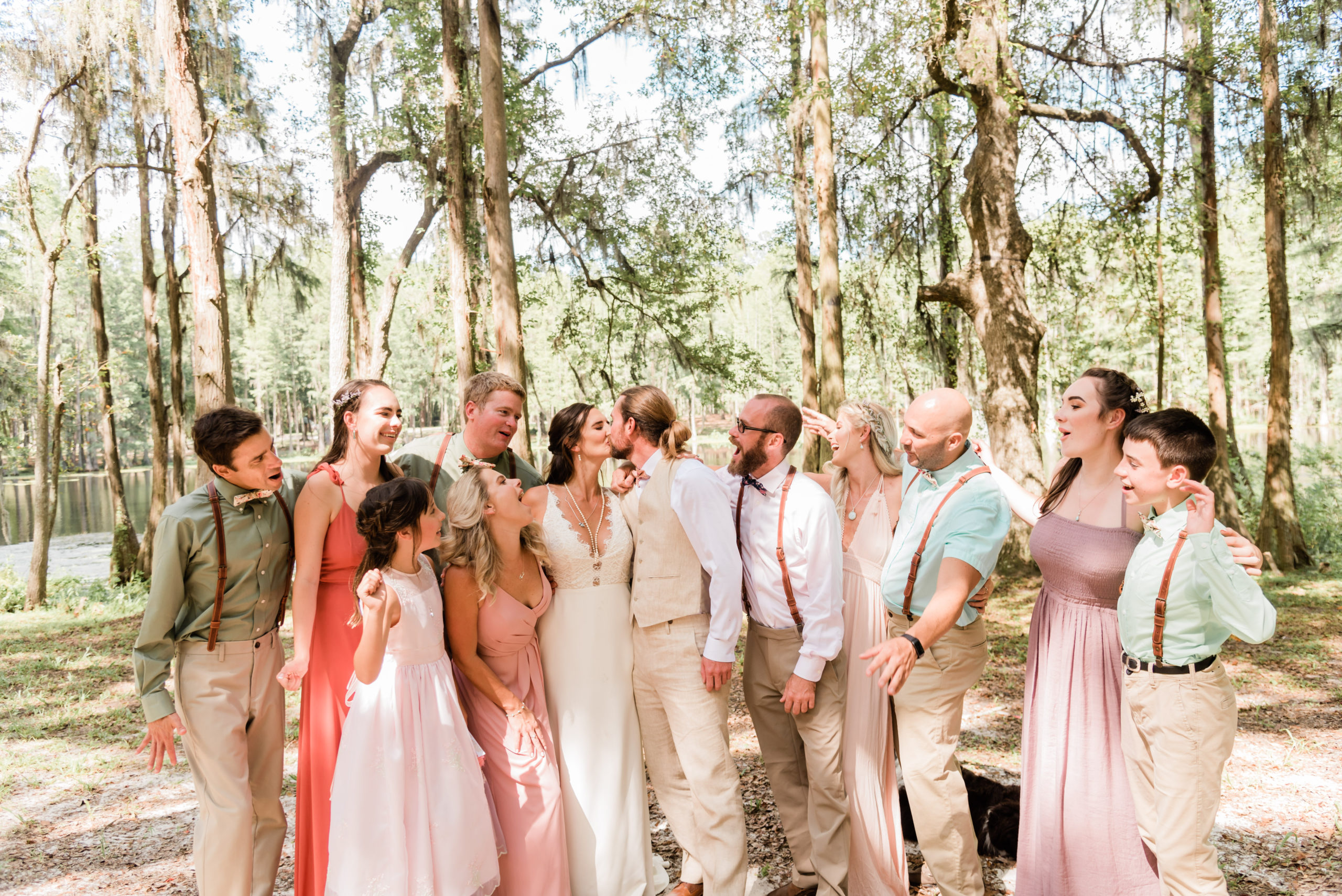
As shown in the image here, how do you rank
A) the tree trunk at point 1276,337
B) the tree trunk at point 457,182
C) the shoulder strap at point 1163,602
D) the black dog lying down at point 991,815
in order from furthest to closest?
the tree trunk at point 457,182
the tree trunk at point 1276,337
the black dog lying down at point 991,815
the shoulder strap at point 1163,602

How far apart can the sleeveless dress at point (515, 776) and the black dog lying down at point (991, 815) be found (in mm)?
1721

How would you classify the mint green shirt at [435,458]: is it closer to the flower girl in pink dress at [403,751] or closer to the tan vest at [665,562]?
the tan vest at [665,562]

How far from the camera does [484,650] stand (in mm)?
3406

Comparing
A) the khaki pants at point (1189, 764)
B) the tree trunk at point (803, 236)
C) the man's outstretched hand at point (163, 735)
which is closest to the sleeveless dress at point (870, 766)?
the khaki pants at point (1189, 764)

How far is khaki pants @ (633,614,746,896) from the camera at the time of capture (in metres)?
3.40

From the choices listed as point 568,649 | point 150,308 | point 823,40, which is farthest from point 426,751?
point 150,308

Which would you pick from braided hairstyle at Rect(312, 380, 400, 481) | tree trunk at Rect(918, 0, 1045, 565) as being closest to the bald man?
braided hairstyle at Rect(312, 380, 400, 481)

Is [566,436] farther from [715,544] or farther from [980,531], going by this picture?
[980,531]

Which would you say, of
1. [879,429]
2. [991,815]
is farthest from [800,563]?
[991,815]

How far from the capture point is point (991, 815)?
13.2ft

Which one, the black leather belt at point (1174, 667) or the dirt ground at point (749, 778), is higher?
the black leather belt at point (1174, 667)

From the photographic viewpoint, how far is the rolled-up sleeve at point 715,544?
133 inches

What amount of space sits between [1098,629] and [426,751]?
2.64 m

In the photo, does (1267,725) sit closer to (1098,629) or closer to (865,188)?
(1098,629)
